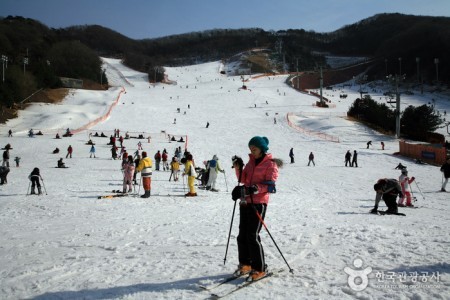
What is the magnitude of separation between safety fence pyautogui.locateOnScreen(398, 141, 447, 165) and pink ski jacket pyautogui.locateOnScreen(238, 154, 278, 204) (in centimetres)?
2253

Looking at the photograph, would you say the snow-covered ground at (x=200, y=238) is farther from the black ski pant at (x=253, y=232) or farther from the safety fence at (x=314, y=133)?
the safety fence at (x=314, y=133)

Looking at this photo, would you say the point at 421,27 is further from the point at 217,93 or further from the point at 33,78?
the point at 33,78

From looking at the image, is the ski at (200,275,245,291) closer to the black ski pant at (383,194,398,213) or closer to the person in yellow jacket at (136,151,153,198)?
the black ski pant at (383,194,398,213)

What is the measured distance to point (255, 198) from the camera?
4102 millimetres

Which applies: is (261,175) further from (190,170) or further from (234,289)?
(190,170)

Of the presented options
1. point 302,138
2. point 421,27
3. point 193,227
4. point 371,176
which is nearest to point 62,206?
point 193,227

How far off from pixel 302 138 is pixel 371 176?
1511 cm

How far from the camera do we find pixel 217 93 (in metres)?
66.8

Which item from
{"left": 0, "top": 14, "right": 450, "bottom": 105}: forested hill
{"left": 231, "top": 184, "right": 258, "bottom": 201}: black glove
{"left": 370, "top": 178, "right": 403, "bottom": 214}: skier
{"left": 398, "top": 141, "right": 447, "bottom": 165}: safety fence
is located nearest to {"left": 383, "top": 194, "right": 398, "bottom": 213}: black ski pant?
{"left": 370, "top": 178, "right": 403, "bottom": 214}: skier

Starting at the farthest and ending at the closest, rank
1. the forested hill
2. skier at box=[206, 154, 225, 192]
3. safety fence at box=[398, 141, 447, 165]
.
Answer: the forested hill
safety fence at box=[398, 141, 447, 165]
skier at box=[206, 154, 225, 192]

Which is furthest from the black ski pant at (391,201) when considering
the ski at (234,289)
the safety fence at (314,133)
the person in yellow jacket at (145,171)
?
the safety fence at (314,133)

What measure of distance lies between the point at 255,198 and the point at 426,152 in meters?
24.2

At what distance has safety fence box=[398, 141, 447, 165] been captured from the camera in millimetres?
23016

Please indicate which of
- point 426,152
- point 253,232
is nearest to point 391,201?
point 253,232
